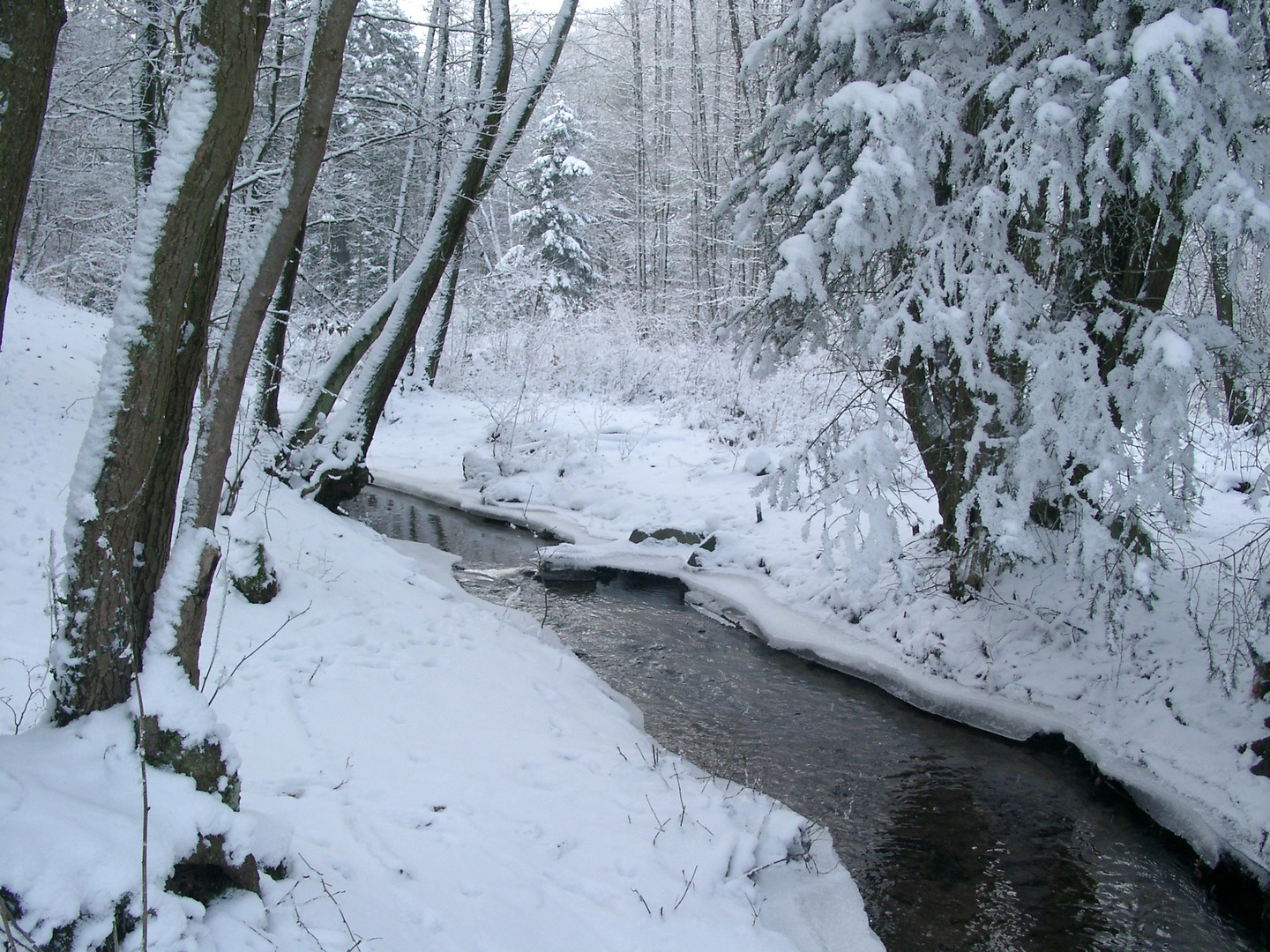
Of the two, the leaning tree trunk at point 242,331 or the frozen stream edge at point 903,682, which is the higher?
the leaning tree trunk at point 242,331

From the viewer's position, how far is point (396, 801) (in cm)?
327

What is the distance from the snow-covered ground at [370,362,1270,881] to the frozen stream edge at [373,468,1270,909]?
11mm

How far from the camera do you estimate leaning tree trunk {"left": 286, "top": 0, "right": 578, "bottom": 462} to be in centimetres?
820

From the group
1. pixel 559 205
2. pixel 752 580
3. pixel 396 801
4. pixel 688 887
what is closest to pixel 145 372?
pixel 396 801

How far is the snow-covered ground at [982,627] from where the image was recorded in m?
4.34

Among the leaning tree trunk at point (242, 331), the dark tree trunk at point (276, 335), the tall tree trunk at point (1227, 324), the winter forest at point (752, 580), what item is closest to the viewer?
the winter forest at point (752, 580)

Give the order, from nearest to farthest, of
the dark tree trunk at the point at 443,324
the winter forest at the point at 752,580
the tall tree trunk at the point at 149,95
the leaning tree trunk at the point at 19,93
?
the leaning tree trunk at the point at 19,93 → the winter forest at the point at 752,580 → the tall tree trunk at the point at 149,95 → the dark tree trunk at the point at 443,324

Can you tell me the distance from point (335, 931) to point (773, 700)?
3783mm

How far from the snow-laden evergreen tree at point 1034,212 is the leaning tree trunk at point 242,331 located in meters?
2.94

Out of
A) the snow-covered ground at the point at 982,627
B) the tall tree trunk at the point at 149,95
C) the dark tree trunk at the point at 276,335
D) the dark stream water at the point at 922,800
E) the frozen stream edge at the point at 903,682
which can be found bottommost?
the dark stream water at the point at 922,800

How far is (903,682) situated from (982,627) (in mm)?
706

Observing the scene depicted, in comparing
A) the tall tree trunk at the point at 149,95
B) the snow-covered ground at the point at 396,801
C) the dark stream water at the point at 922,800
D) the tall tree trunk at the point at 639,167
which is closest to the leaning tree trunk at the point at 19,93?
the snow-covered ground at the point at 396,801

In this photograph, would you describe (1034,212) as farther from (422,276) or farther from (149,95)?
(149,95)

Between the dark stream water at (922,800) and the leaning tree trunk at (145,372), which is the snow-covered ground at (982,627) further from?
the leaning tree trunk at (145,372)
